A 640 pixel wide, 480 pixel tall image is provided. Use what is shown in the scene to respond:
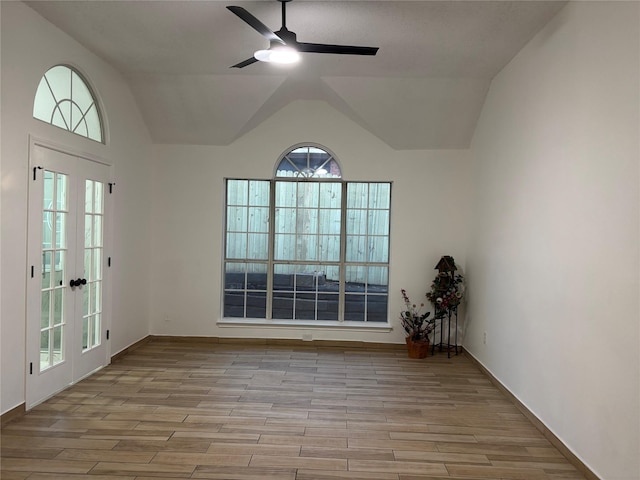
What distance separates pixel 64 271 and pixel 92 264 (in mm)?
517

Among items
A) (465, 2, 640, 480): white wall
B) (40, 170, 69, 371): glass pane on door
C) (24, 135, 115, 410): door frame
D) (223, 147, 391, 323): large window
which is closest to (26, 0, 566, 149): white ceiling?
(465, 2, 640, 480): white wall

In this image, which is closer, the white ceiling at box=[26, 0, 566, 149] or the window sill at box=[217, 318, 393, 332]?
the white ceiling at box=[26, 0, 566, 149]

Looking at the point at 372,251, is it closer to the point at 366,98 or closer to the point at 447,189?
the point at 447,189

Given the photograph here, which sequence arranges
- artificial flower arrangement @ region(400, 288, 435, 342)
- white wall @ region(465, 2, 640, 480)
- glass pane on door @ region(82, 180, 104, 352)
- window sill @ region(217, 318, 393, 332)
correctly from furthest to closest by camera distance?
window sill @ region(217, 318, 393, 332)
artificial flower arrangement @ region(400, 288, 435, 342)
glass pane on door @ region(82, 180, 104, 352)
white wall @ region(465, 2, 640, 480)

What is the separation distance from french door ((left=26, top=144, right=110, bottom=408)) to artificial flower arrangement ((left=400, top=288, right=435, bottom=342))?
3630 millimetres

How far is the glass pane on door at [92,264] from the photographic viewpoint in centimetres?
451

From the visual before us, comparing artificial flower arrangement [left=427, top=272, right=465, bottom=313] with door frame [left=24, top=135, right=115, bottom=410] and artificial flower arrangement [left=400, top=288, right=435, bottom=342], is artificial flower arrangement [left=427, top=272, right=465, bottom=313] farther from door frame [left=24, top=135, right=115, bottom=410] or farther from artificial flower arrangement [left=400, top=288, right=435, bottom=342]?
door frame [left=24, top=135, right=115, bottom=410]

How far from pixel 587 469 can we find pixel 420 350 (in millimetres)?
2722

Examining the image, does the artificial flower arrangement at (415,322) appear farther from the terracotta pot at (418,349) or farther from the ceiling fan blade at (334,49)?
the ceiling fan blade at (334,49)

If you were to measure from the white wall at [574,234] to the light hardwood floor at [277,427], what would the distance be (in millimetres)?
441

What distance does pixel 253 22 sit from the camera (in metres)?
2.97

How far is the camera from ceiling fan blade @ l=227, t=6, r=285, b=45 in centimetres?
285

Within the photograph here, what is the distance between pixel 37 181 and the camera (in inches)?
144

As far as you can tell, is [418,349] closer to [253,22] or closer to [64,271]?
[64,271]
